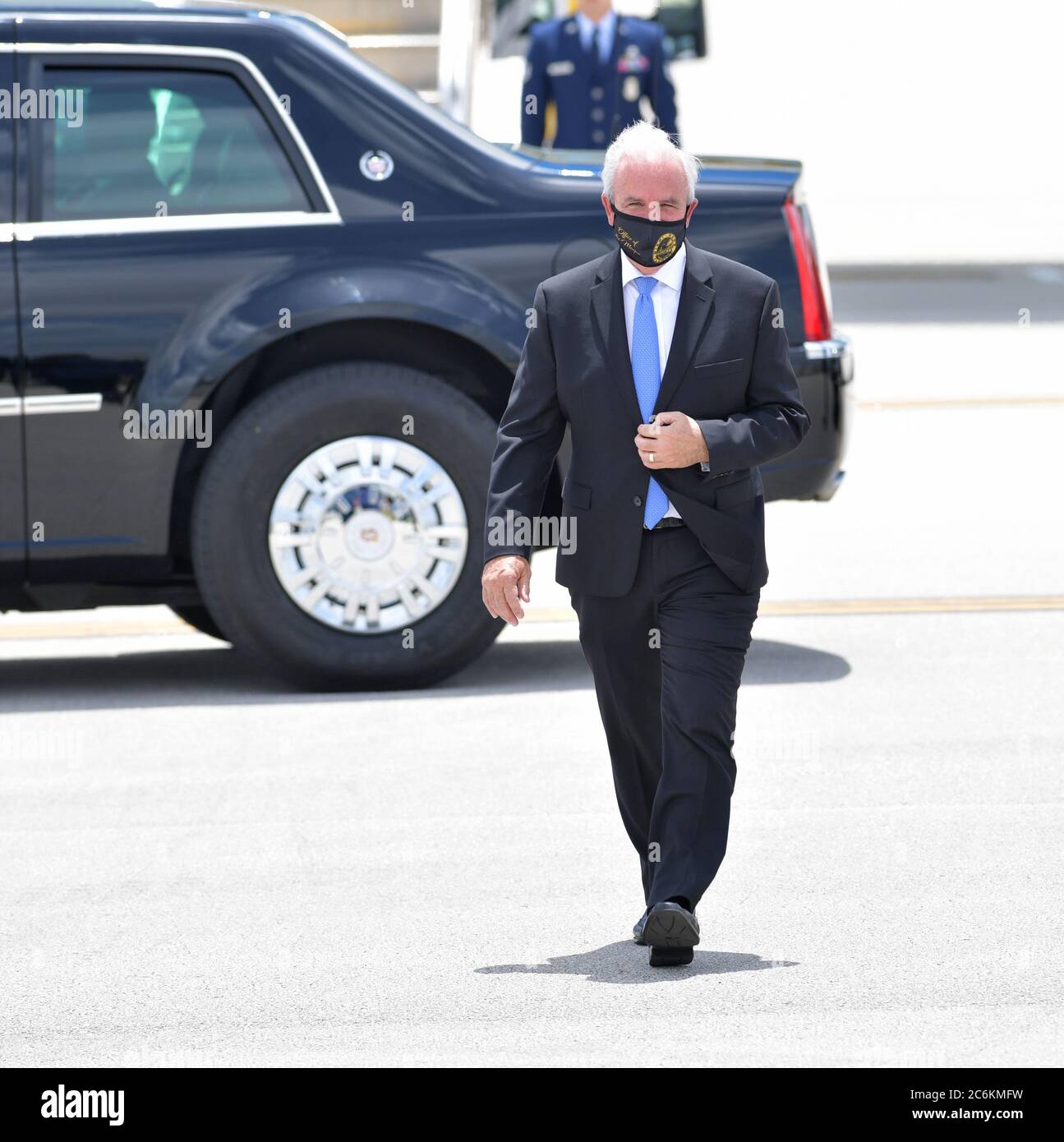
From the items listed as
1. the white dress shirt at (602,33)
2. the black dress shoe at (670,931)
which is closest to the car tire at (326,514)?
the black dress shoe at (670,931)

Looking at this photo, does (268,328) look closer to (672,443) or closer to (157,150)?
(157,150)

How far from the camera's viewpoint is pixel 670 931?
4707mm

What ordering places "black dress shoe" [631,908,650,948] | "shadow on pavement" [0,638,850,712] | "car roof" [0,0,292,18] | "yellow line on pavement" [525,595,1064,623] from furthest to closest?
"yellow line on pavement" [525,595,1064,623] → "shadow on pavement" [0,638,850,712] → "car roof" [0,0,292,18] → "black dress shoe" [631,908,650,948]

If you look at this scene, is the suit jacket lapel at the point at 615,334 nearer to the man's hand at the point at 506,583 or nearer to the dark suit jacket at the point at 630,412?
the dark suit jacket at the point at 630,412

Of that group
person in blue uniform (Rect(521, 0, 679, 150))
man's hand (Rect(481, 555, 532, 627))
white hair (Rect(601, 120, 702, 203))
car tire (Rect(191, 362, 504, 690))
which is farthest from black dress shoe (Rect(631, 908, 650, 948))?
person in blue uniform (Rect(521, 0, 679, 150))

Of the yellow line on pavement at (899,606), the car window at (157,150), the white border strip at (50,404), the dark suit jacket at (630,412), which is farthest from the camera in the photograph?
the yellow line on pavement at (899,606)

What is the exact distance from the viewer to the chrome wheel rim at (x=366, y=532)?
7.34 m

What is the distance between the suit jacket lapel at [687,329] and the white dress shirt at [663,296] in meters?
0.02

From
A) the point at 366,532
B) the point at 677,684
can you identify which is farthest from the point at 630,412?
the point at 366,532

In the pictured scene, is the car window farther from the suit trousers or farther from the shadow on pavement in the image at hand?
the suit trousers

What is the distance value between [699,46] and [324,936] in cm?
1446

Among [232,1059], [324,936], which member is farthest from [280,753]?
[232,1059]

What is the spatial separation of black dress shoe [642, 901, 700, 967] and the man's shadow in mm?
44

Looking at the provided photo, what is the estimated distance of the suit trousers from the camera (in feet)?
15.6
